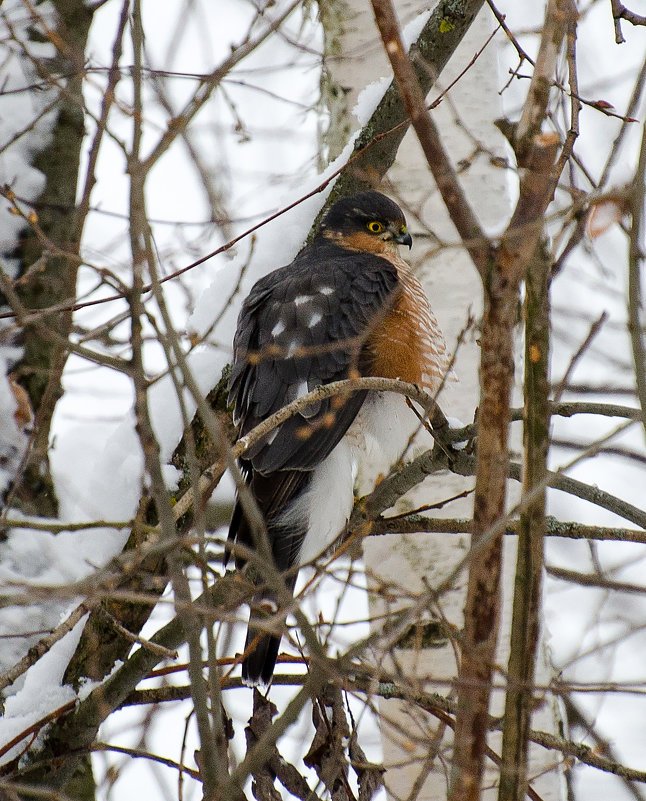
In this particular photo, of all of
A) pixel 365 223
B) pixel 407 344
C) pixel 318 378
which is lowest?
pixel 318 378

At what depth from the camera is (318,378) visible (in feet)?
10.7

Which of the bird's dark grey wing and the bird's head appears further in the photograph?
the bird's head

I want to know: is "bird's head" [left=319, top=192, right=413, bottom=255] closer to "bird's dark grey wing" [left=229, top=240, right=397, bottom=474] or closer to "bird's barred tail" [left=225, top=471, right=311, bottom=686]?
"bird's dark grey wing" [left=229, top=240, right=397, bottom=474]

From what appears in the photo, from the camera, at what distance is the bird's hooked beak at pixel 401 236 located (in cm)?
390

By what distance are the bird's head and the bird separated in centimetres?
22

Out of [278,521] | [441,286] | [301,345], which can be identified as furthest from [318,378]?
[441,286]

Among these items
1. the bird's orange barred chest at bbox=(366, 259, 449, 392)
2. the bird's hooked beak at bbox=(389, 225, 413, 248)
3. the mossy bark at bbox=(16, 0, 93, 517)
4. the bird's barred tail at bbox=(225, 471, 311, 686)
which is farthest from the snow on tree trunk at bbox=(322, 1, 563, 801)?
the mossy bark at bbox=(16, 0, 93, 517)

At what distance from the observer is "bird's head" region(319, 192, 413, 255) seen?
384 centimetres

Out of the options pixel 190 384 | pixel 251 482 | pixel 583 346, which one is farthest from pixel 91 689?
pixel 583 346

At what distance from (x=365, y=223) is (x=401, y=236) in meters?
0.16

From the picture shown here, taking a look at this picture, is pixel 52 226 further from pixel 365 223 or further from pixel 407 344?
pixel 407 344

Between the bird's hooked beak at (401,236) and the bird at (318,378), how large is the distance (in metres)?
0.27

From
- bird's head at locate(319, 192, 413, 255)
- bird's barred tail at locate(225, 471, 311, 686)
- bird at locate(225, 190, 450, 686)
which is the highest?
bird's head at locate(319, 192, 413, 255)

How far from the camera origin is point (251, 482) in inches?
127
